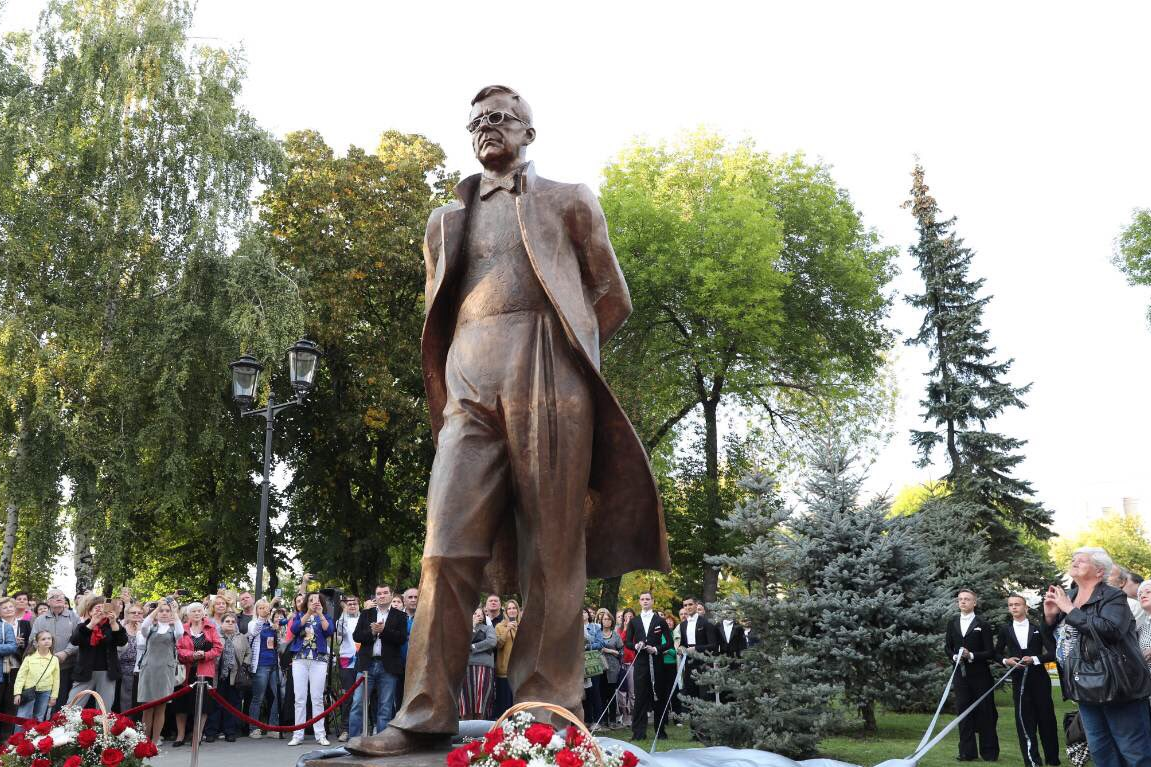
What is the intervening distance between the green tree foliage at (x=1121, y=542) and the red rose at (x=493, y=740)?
72.2 m

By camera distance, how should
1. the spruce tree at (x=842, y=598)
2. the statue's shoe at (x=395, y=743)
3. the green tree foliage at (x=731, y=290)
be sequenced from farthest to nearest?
the green tree foliage at (x=731, y=290), the spruce tree at (x=842, y=598), the statue's shoe at (x=395, y=743)

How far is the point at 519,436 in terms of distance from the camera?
4.77 metres

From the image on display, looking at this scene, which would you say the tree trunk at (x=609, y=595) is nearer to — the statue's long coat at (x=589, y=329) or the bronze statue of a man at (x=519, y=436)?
the statue's long coat at (x=589, y=329)

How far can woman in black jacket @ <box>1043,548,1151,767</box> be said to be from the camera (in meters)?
Result: 7.08

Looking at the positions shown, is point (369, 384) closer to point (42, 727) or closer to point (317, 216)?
point (317, 216)

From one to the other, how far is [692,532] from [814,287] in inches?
354

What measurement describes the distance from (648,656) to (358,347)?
15.8 meters

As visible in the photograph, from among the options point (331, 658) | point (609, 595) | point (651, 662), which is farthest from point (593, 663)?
point (609, 595)

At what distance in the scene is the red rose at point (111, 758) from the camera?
5559mm

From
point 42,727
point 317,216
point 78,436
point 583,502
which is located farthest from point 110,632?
point 317,216

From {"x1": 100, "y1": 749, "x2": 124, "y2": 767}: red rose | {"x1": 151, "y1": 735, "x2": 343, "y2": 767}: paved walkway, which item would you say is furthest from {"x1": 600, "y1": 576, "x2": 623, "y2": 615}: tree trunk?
{"x1": 100, "y1": 749, "x2": 124, "y2": 767}: red rose

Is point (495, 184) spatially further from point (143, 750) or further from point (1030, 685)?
point (1030, 685)

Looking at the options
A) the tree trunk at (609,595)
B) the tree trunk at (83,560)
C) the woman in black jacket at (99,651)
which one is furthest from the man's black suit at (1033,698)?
the tree trunk at (83,560)

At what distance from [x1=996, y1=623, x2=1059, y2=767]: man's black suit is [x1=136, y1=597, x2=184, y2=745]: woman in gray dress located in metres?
9.63
